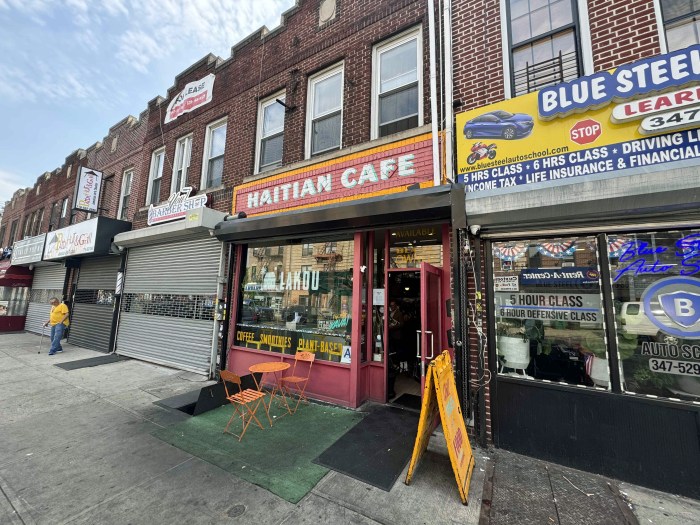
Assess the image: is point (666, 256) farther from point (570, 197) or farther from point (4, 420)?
point (4, 420)

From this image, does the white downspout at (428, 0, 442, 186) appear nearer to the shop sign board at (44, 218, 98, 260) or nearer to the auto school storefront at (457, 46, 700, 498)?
the auto school storefront at (457, 46, 700, 498)

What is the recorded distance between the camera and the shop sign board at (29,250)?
1389 cm

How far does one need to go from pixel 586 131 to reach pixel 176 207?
987cm

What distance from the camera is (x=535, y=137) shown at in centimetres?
437

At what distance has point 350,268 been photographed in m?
6.04

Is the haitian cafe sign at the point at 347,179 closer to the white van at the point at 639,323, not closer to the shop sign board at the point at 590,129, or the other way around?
the shop sign board at the point at 590,129

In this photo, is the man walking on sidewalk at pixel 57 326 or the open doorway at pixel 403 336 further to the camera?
the man walking on sidewalk at pixel 57 326

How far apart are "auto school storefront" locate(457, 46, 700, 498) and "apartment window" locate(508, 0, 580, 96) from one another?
702 millimetres

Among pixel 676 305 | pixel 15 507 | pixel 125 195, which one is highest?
pixel 125 195

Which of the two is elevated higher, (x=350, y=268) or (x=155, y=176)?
(x=155, y=176)

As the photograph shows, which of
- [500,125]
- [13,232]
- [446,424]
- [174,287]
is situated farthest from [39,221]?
[446,424]

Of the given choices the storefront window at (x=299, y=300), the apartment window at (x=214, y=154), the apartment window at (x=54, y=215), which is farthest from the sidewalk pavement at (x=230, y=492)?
the apartment window at (x=54, y=215)

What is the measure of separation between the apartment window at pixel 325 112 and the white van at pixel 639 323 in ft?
18.8

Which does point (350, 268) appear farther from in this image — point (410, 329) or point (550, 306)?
point (550, 306)
